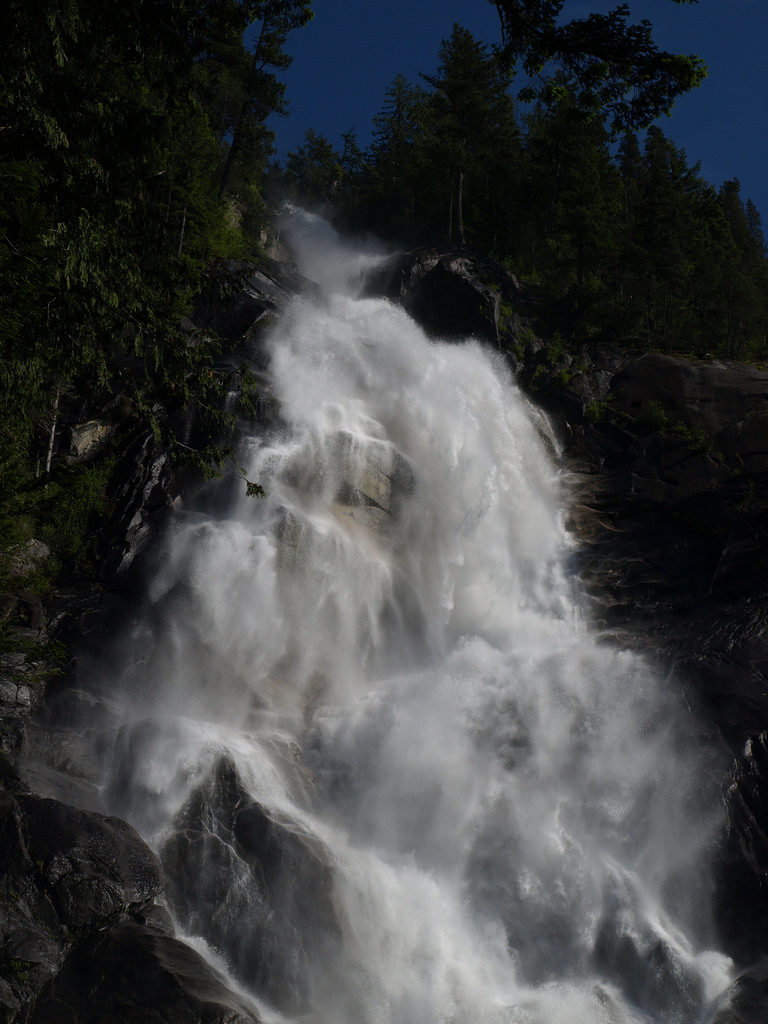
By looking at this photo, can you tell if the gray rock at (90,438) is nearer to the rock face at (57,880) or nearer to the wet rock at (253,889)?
the rock face at (57,880)

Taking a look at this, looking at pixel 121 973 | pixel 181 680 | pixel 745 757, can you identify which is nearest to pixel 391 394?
pixel 181 680

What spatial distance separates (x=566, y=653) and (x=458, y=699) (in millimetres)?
3142

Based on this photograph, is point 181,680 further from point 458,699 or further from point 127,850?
point 458,699

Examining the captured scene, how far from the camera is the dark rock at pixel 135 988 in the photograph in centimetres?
920

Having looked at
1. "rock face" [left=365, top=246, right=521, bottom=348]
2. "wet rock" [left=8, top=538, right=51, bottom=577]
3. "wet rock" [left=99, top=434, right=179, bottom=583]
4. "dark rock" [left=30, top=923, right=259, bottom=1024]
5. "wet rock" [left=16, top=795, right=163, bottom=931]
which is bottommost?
"dark rock" [left=30, top=923, right=259, bottom=1024]

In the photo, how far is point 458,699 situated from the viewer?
52.7 ft

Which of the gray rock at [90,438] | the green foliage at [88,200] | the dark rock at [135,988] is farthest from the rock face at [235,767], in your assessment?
the green foliage at [88,200]

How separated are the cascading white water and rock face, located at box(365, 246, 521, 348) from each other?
6.31 metres

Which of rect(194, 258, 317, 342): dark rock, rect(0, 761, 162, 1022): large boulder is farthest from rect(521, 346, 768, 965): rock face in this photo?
rect(0, 761, 162, 1022): large boulder

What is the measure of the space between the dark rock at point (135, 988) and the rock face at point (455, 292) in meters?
22.0

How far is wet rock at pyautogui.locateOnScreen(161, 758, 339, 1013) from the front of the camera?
36.1ft

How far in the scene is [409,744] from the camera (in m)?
15.0

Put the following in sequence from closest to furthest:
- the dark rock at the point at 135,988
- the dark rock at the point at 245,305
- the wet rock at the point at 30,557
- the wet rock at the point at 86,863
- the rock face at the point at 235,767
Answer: the dark rock at the point at 135,988, the rock face at the point at 235,767, the wet rock at the point at 86,863, the wet rock at the point at 30,557, the dark rock at the point at 245,305

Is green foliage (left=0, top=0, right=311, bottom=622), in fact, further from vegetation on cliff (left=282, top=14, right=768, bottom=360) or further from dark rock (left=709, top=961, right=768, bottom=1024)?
vegetation on cliff (left=282, top=14, right=768, bottom=360)
